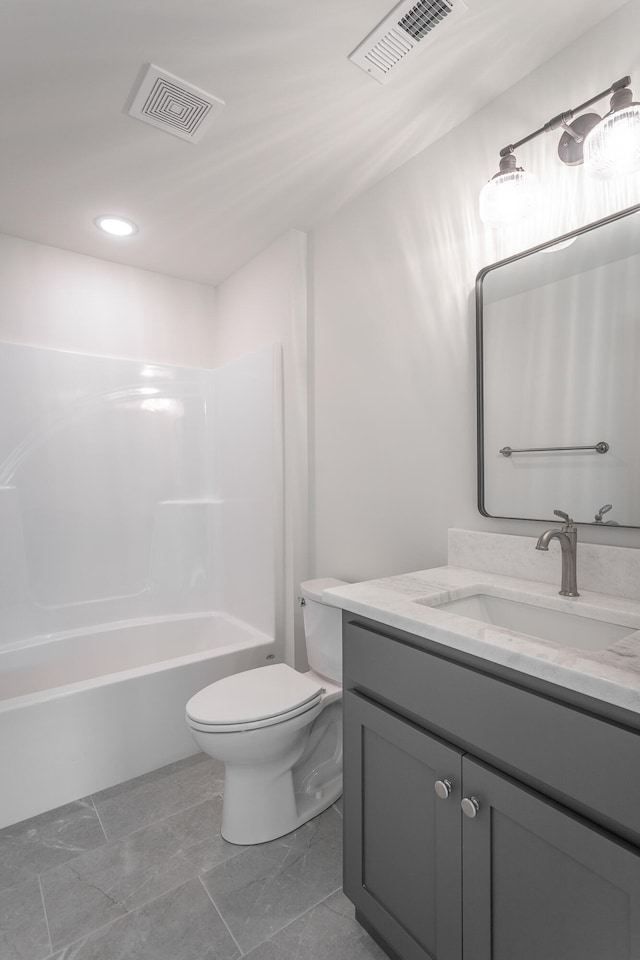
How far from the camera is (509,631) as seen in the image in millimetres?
1001

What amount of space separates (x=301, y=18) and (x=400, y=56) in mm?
306

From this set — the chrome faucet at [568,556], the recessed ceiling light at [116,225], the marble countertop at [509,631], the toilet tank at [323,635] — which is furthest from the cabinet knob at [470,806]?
the recessed ceiling light at [116,225]

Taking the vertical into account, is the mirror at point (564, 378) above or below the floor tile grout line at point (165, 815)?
above

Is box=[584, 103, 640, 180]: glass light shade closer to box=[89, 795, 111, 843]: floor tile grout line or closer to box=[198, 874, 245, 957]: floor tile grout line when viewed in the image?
box=[198, 874, 245, 957]: floor tile grout line

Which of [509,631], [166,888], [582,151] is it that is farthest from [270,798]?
[582,151]

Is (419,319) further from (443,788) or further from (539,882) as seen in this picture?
(539,882)

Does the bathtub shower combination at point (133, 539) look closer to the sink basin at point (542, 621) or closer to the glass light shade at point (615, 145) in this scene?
the sink basin at point (542, 621)

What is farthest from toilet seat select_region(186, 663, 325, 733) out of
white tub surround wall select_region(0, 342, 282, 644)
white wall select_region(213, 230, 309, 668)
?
white tub surround wall select_region(0, 342, 282, 644)

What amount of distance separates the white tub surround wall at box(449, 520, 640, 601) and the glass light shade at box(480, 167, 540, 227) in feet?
3.01

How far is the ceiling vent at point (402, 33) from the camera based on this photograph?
1320 millimetres

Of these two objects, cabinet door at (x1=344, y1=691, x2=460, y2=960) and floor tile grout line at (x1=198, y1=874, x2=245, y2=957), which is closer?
cabinet door at (x1=344, y1=691, x2=460, y2=960)

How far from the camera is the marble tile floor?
1336 mm

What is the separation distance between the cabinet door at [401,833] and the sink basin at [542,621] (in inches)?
13.8

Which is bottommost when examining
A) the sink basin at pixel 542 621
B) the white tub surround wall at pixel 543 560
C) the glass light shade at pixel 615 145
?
the sink basin at pixel 542 621
